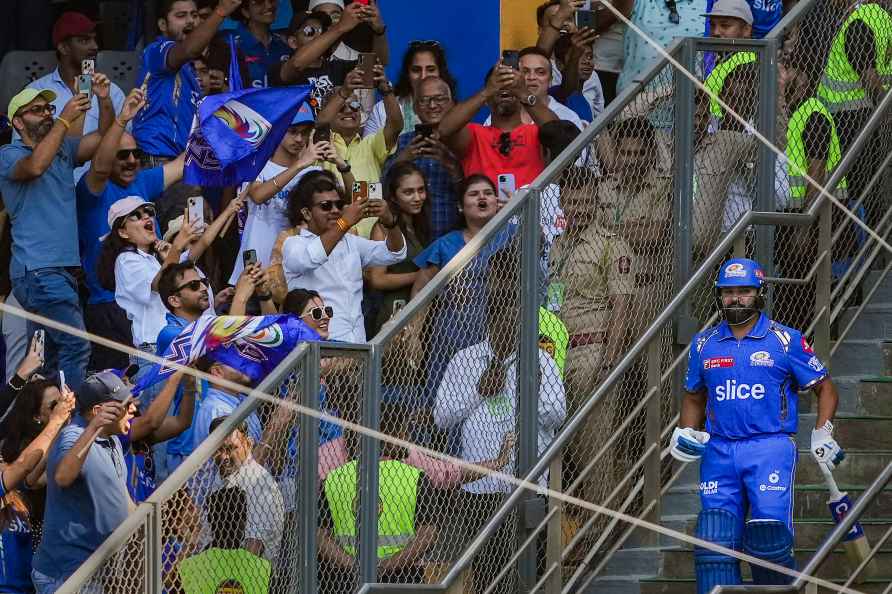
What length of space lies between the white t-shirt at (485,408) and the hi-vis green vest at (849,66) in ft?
7.98

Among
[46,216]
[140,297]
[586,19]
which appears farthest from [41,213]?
[586,19]

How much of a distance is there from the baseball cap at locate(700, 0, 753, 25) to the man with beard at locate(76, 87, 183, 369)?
3405mm

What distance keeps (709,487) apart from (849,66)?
288 centimetres

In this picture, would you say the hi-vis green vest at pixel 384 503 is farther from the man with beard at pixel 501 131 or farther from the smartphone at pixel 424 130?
the smartphone at pixel 424 130

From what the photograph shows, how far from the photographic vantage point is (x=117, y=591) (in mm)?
9102

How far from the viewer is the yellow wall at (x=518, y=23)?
50.2 ft

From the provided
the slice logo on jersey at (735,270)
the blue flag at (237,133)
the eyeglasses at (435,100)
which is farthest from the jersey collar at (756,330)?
the blue flag at (237,133)

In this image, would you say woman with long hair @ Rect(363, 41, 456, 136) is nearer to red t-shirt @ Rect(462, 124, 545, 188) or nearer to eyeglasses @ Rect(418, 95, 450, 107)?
eyeglasses @ Rect(418, 95, 450, 107)

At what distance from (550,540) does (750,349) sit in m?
1.36

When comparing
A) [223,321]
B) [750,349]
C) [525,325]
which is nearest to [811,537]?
[750,349]

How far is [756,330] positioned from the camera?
10.5 meters

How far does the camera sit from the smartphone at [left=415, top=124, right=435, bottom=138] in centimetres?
1293

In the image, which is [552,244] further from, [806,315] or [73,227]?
[73,227]

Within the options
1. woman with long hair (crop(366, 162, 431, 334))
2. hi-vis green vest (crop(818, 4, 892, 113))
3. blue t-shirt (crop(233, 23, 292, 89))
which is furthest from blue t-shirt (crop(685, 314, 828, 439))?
blue t-shirt (crop(233, 23, 292, 89))
